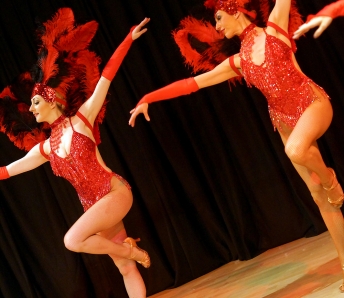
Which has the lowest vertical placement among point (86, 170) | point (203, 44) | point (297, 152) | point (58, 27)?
point (297, 152)

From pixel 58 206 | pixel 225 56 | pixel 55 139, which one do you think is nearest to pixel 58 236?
pixel 58 206

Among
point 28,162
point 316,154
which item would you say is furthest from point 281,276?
point 28,162

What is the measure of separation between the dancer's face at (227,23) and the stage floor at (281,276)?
5.04ft

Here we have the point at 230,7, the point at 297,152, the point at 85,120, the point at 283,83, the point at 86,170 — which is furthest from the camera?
the point at 85,120

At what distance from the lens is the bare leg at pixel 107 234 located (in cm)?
296

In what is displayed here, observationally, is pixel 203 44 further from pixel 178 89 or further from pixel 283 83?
pixel 283 83

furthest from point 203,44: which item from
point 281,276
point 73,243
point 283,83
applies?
point 281,276

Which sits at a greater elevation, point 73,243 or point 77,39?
point 77,39

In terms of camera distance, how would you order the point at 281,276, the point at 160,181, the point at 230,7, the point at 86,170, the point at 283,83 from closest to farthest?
the point at 283,83 → the point at 230,7 → the point at 86,170 → the point at 281,276 → the point at 160,181

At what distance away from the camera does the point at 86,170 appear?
3098 mm

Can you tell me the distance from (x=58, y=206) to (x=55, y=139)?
1.39 meters

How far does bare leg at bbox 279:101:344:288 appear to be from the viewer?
2.51 metres

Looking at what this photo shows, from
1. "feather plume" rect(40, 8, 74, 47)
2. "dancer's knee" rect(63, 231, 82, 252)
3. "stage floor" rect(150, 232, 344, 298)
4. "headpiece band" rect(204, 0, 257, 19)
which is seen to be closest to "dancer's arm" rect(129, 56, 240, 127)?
"headpiece band" rect(204, 0, 257, 19)

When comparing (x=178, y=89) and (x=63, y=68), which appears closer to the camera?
(x=178, y=89)
